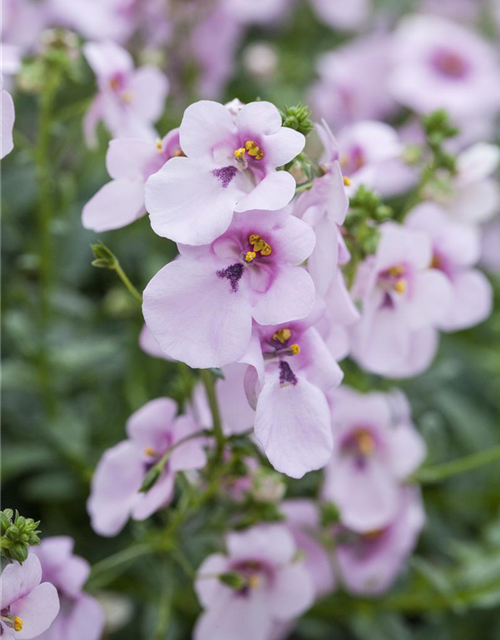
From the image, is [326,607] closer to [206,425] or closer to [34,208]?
[206,425]

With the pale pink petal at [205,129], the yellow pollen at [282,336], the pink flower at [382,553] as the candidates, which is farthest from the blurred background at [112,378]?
the pale pink petal at [205,129]

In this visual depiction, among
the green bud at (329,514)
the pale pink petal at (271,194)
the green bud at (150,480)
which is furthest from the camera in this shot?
the green bud at (329,514)

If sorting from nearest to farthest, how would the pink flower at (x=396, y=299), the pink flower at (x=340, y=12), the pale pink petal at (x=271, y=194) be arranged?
the pale pink petal at (x=271, y=194) → the pink flower at (x=396, y=299) → the pink flower at (x=340, y=12)

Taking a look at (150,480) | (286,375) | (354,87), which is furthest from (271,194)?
(354,87)

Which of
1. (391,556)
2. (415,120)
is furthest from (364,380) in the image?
(415,120)

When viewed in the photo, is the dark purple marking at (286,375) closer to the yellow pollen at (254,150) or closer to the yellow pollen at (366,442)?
the yellow pollen at (254,150)

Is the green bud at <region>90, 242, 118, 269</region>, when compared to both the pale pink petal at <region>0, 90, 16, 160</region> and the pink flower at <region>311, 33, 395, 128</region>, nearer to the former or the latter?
the pale pink petal at <region>0, 90, 16, 160</region>
